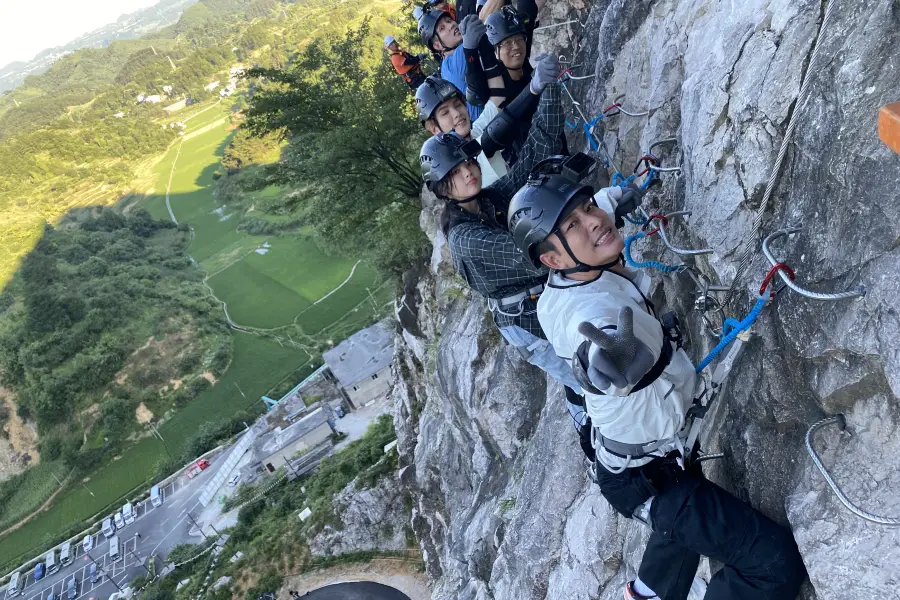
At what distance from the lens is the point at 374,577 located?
25344 millimetres

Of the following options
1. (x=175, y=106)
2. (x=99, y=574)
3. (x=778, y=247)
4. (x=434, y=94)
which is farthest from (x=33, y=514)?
(x=175, y=106)

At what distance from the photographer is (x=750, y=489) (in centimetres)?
432

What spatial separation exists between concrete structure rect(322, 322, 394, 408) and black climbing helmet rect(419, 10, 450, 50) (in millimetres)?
38540

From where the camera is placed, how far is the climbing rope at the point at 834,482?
9.76 ft

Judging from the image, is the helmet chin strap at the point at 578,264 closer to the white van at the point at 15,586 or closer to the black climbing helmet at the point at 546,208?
the black climbing helmet at the point at 546,208

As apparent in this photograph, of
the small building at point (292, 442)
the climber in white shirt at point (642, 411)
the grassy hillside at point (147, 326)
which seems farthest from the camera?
the grassy hillside at point (147, 326)

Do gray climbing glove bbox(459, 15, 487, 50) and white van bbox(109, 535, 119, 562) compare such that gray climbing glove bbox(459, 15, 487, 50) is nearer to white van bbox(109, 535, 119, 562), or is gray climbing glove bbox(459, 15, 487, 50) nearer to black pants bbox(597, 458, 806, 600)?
black pants bbox(597, 458, 806, 600)

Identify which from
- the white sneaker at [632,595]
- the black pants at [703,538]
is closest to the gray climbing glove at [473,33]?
the black pants at [703,538]

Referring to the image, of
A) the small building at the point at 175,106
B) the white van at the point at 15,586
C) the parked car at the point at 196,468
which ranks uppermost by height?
the parked car at the point at 196,468

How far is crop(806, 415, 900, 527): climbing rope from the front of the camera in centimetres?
298

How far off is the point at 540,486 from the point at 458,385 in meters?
4.46

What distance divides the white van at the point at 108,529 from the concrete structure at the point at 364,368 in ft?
91.2

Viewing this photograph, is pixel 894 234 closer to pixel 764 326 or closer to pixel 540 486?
pixel 764 326

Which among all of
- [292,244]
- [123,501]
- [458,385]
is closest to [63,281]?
[292,244]
